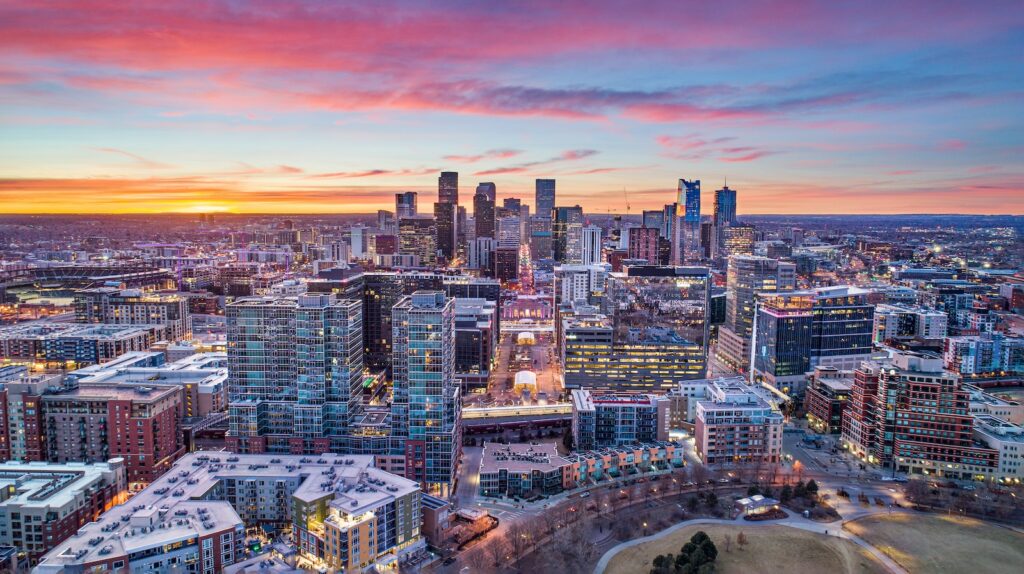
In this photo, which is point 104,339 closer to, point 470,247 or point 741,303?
point 741,303

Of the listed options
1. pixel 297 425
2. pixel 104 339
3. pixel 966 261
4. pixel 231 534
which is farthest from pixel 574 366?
pixel 966 261

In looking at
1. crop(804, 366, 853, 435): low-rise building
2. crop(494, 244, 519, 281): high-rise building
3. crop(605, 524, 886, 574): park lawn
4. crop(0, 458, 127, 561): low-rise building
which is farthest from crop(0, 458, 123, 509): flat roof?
crop(494, 244, 519, 281): high-rise building

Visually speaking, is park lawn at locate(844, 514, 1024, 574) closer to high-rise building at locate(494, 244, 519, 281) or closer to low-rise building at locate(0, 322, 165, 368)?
low-rise building at locate(0, 322, 165, 368)

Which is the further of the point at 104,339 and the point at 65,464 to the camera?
the point at 104,339

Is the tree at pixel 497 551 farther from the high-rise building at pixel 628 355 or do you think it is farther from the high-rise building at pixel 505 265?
the high-rise building at pixel 505 265

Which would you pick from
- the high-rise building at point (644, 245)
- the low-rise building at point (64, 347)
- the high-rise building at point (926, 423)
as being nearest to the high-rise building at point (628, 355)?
the high-rise building at point (926, 423)

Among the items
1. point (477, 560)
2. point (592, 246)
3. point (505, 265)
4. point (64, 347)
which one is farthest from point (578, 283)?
point (477, 560)

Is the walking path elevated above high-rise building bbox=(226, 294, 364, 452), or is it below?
below
